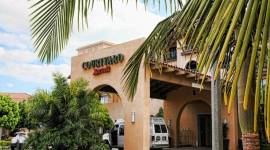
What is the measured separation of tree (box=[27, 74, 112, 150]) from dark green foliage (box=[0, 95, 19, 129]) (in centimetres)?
1445

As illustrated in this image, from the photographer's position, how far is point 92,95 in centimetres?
1526

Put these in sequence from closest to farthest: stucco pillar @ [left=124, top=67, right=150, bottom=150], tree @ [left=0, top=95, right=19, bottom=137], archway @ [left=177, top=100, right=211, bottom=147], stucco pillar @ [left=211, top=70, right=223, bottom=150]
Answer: stucco pillar @ [left=211, top=70, right=223, bottom=150], stucco pillar @ [left=124, top=67, right=150, bottom=150], archway @ [left=177, top=100, right=211, bottom=147], tree @ [left=0, top=95, right=19, bottom=137]

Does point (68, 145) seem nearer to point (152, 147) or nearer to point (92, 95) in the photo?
point (92, 95)

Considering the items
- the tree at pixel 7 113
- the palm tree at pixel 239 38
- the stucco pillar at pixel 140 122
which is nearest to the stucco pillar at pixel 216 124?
the palm tree at pixel 239 38

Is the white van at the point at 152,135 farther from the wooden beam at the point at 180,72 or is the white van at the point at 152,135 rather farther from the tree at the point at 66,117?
the tree at the point at 66,117

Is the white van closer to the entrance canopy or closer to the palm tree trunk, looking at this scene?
the entrance canopy

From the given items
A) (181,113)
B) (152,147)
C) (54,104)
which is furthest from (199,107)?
(54,104)

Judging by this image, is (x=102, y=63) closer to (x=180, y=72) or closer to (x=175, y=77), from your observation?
(x=175, y=77)

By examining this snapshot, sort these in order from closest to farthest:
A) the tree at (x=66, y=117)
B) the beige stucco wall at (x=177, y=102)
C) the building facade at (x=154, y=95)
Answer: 1. the tree at (x=66, y=117)
2. the building facade at (x=154, y=95)
3. the beige stucco wall at (x=177, y=102)

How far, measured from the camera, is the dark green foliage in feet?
92.3

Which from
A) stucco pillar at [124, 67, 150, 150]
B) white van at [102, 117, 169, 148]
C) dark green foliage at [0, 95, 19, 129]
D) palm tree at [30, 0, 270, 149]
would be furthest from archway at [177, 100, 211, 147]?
palm tree at [30, 0, 270, 149]

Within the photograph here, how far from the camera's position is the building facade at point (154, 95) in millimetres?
16078

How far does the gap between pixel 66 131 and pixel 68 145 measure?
0.55 meters

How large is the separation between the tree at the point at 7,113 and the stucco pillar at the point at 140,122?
15295 millimetres
